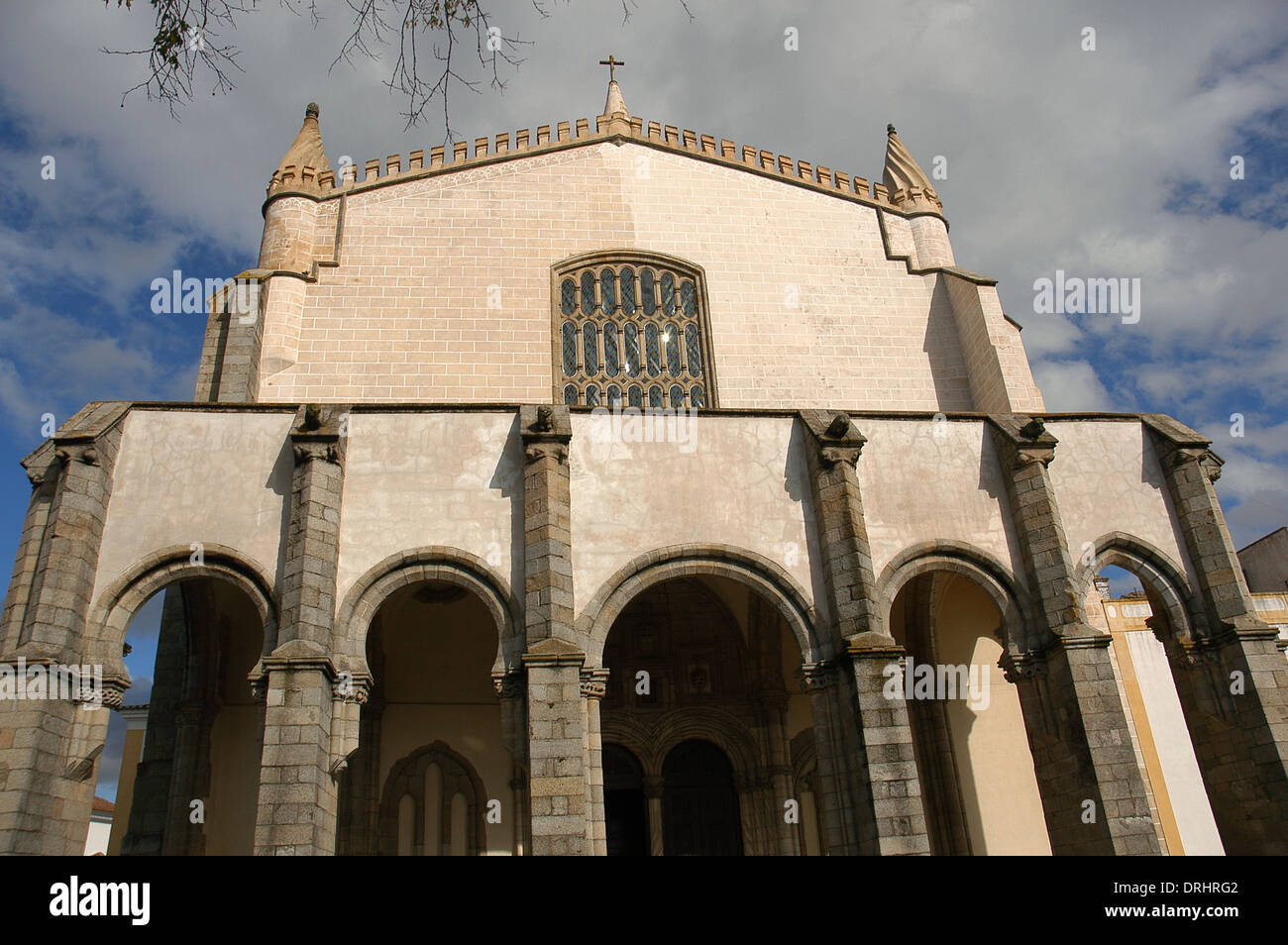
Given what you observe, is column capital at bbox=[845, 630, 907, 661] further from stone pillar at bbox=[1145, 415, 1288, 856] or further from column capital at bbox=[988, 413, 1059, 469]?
stone pillar at bbox=[1145, 415, 1288, 856]

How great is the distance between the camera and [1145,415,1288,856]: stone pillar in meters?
11.3

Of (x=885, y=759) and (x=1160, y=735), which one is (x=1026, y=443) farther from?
(x=1160, y=735)

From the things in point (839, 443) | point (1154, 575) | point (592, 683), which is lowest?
point (592, 683)

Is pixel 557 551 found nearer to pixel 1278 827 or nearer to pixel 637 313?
pixel 637 313

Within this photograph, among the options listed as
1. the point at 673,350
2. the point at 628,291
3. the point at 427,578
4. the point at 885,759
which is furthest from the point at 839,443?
the point at 628,291

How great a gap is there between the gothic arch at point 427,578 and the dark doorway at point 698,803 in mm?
5539

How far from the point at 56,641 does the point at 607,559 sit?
626cm

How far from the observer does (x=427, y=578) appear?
1162 cm

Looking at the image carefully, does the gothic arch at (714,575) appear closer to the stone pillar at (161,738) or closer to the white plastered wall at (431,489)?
the white plastered wall at (431,489)

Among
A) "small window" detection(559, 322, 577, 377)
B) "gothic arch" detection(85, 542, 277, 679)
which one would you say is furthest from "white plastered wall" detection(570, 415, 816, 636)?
"small window" detection(559, 322, 577, 377)

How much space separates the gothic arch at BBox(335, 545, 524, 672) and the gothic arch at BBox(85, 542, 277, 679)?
883 mm

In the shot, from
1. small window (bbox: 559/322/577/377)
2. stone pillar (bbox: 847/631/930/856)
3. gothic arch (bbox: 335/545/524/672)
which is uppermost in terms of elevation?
small window (bbox: 559/322/577/377)

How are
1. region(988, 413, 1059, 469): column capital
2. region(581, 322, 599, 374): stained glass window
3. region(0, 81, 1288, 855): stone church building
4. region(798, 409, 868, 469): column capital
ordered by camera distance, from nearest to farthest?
1. region(0, 81, 1288, 855): stone church building
2. region(798, 409, 868, 469): column capital
3. region(988, 413, 1059, 469): column capital
4. region(581, 322, 599, 374): stained glass window

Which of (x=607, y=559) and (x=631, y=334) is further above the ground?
(x=631, y=334)
